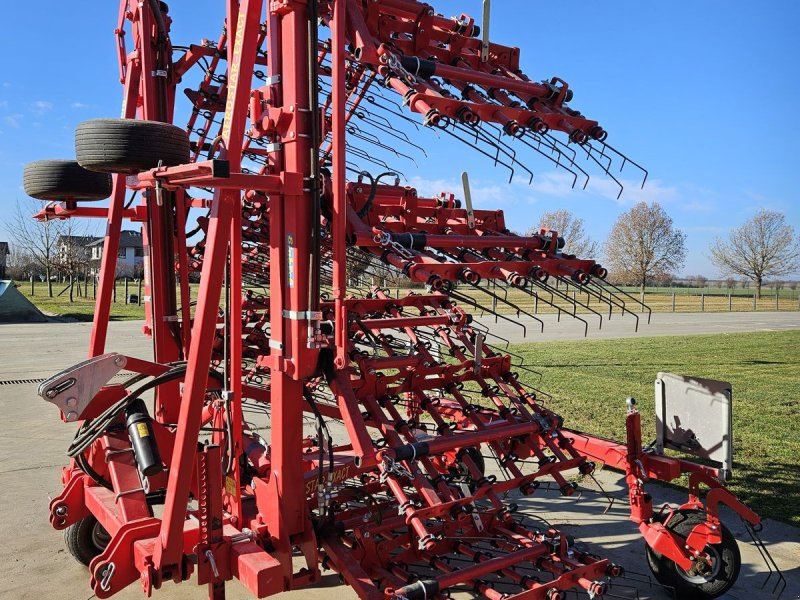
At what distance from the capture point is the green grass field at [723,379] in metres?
7.06

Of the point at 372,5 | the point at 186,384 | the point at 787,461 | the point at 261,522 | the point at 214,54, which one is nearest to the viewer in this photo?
the point at 186,384

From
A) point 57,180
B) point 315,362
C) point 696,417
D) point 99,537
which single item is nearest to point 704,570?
point 696,417

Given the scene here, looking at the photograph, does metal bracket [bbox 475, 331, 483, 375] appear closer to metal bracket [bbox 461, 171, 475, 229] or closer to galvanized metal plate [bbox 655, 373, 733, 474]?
metal bracket [bbox 461, 171, 475, 229]

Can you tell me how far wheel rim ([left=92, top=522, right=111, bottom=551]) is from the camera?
5008 millimetres

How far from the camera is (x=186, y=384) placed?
3596 mm

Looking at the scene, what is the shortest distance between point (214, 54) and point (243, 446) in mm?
3551

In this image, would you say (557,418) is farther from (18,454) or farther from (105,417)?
(18,454)

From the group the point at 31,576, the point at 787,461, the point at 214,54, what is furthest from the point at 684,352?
the point at 31,576

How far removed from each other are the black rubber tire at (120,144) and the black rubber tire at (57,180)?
1.50 m

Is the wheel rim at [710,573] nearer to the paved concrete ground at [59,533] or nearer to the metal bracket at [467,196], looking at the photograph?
the paved concrete ground at [59,533]

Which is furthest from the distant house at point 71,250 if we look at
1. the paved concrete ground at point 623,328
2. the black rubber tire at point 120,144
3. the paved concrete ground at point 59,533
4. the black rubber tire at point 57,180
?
the black rubber tire at point 120,144

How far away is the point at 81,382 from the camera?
13.8ft

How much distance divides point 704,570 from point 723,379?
971 cm

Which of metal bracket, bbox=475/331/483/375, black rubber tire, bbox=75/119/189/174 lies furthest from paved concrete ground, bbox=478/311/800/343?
black rubber tire, bbox=75/119/189/174
